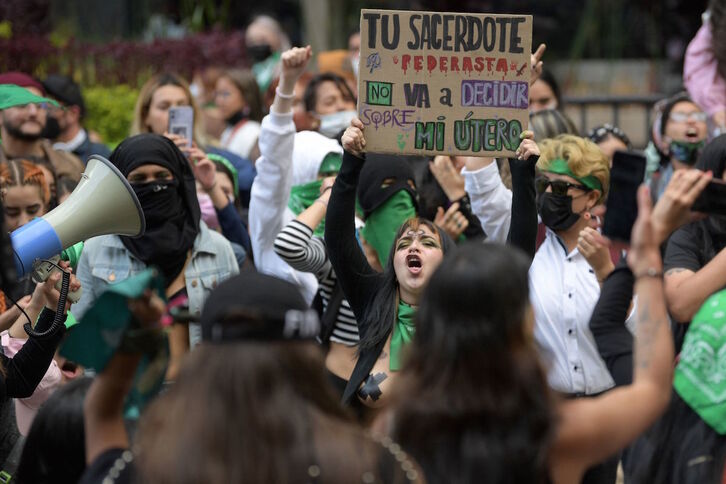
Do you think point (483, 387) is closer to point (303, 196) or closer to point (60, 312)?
point (60, 312)

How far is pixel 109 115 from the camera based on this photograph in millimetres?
10156

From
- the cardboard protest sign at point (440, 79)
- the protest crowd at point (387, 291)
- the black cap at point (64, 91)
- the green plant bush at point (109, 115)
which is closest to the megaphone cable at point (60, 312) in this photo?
the protest crowd at point (387, 291)

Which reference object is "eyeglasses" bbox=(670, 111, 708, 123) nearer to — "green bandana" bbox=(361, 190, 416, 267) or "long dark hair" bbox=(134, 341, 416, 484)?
"green bandana" bbox=(361, 190, 416, 267)

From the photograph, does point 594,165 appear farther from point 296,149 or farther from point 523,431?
point 523,431

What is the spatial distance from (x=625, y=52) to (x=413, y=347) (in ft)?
34.8

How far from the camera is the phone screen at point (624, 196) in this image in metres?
3.61

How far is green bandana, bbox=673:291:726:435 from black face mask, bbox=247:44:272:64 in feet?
25.3

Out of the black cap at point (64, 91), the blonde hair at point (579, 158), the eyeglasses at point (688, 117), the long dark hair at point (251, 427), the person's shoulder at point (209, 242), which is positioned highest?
the long dark hair at point (251, 427)

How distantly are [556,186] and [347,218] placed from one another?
3.35 ft

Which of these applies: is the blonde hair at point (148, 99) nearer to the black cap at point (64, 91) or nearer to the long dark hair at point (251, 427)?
the black cap at point (64, 91)

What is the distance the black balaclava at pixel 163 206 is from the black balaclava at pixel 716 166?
207 centimetres

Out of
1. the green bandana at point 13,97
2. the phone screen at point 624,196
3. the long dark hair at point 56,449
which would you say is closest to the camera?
the long dark hair at point 56,449

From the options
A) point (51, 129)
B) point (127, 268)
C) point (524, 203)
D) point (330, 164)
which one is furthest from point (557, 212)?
point (51, 129)

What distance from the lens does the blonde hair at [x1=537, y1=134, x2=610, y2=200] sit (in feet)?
17.3
